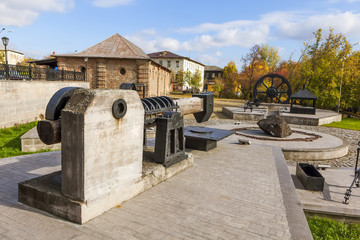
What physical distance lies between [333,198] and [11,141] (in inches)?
368

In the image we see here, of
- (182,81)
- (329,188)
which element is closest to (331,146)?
(329,188)

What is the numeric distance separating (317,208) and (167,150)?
3.05 m

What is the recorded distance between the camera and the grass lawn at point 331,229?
4.31 m

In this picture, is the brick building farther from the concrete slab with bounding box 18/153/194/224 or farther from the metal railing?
the concrete slab with bounding box 18/153/194/224

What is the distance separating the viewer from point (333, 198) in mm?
5672

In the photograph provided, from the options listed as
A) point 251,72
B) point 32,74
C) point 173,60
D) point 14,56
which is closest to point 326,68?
point 251,72

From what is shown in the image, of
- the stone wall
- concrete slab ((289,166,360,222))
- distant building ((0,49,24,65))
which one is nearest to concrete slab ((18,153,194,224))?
concrete slab ((289,166,360,222))

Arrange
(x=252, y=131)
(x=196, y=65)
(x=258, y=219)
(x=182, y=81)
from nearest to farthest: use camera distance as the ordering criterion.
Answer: (x=258, y=219) < (x=252, y=131) < (x=182, y=81) < (x=196, y=65)

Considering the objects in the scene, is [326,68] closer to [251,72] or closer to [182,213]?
[251,72]

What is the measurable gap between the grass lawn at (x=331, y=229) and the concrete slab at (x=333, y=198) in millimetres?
157

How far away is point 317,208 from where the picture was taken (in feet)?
16.2

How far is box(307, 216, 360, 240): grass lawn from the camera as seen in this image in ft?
14.1

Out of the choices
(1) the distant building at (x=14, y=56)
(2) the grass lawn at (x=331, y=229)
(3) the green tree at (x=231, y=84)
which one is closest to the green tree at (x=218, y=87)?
(3) the green tree at (x=231, y=84)

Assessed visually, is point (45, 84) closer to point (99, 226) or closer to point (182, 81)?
point (99, 226)
